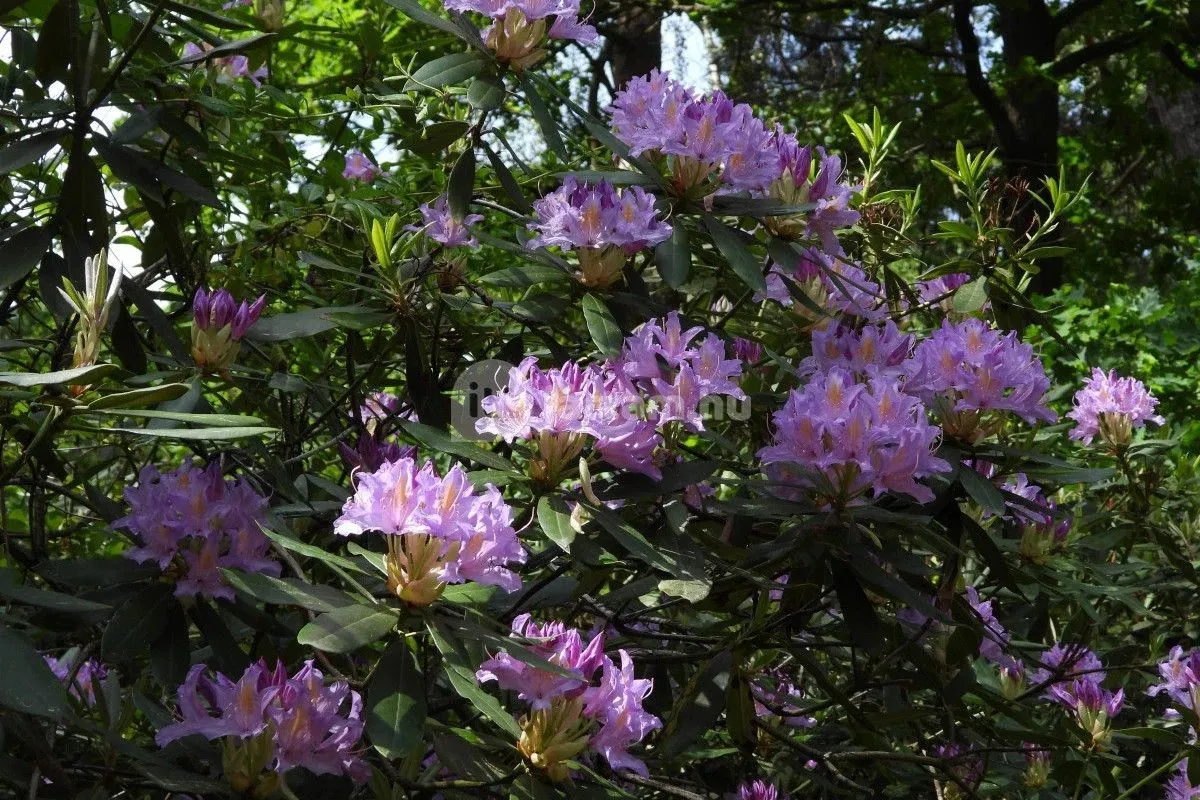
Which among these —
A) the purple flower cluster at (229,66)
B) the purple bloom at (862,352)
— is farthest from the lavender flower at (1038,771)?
the purple flower cluster at (229,66)

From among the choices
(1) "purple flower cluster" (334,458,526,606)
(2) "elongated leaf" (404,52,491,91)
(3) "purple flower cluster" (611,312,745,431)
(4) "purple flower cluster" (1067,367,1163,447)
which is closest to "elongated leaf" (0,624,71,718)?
(1) "purple flower cluster" (334,458,526,606)

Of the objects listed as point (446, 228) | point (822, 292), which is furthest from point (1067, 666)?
point (446, 228)

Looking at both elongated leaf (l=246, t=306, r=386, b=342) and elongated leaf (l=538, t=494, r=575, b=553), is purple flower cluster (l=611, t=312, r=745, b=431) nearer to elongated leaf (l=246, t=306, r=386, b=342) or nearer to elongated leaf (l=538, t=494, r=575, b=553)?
elongated leaf (l=538, t=494, r=575, b=553)

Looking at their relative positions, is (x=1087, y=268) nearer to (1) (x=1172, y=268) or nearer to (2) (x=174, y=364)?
(1) (x=1172, y=268)

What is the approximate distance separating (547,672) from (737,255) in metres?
0.69

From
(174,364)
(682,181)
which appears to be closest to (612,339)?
(682,181)

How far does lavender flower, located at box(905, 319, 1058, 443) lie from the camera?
1.66m

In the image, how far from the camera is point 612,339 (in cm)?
163

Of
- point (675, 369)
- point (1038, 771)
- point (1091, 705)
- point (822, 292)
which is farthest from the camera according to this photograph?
point (1038, 771)

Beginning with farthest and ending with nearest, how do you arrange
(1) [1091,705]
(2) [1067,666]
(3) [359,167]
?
(3) [359,167] → (1) [1091,705] → (2) [1067,666]

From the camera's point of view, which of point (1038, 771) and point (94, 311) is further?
point (1038, 771)

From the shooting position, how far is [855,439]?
148 cm

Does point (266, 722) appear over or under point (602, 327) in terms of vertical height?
under

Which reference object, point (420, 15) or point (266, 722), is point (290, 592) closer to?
point (266, 722)
